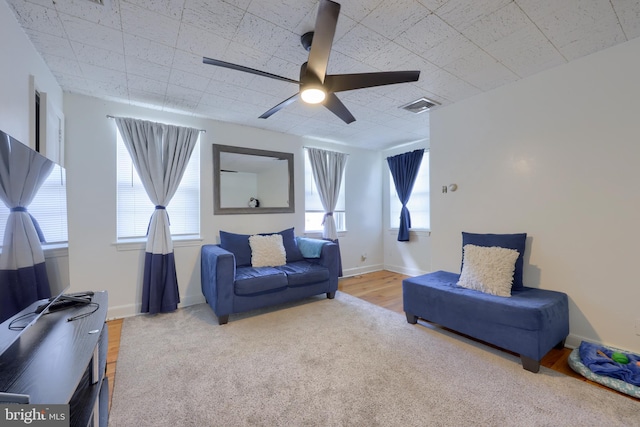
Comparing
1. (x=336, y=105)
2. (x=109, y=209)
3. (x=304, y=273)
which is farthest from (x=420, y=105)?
(x=109, y=209)

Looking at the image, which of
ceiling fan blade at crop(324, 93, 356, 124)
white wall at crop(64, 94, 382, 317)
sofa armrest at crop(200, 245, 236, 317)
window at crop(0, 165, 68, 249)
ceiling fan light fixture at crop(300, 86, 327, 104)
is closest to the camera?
window at crop(0, 165, 68, 249)

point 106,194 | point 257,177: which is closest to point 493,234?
point 257,177

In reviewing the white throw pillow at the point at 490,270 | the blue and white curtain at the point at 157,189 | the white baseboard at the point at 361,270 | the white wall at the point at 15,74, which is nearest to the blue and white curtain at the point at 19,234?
the white wall at the point at 15,74

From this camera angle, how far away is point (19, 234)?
1094mm

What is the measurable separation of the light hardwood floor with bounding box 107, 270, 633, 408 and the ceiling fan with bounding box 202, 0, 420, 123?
2420 mm

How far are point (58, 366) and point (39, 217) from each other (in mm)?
692

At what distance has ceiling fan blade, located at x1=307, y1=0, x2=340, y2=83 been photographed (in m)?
1.45

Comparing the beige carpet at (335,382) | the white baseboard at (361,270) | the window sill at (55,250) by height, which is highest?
the window sill at (55,250)

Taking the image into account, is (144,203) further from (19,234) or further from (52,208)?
(19,234)

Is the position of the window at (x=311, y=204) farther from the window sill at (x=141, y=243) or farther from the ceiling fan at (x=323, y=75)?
the ceiling fan at (x=323, y=75)

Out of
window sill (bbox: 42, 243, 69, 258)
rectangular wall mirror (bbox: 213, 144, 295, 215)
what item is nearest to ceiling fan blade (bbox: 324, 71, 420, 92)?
window sill (bbox: 42, 243, 69, 258)

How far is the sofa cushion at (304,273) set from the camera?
3.27 meters

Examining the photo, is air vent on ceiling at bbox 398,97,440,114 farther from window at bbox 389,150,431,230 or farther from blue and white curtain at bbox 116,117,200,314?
blue and white curtain at bbox 116,117,200,314

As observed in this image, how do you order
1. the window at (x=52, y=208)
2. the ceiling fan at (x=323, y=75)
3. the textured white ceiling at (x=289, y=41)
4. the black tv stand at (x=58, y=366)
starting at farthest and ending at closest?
the textured white ceiling at (x=289, y=41), the ceiling fan at (x=323, y=75), the window at (x=52, y=208), the black tv stand at (x=58, y=366)
